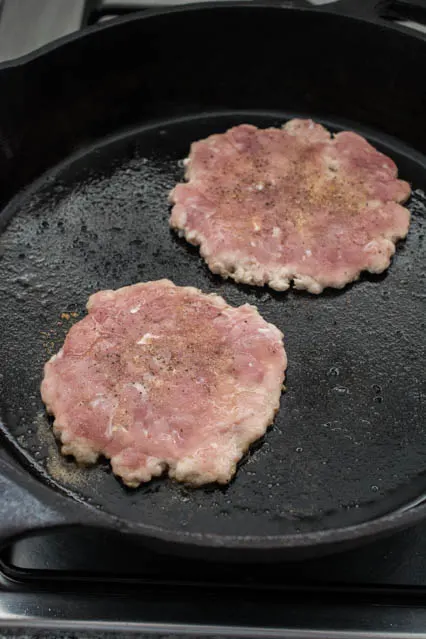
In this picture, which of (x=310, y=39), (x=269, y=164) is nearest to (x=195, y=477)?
(x=269, y=164)

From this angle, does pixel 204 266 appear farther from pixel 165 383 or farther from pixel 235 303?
pixel 165 383

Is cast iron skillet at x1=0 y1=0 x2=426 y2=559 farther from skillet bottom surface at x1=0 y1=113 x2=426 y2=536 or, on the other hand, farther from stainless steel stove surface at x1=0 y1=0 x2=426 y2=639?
stainless steel stove surface at x1=0 y1=0 x2=426 y2=639

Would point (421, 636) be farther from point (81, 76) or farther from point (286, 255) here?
point (81, 76)

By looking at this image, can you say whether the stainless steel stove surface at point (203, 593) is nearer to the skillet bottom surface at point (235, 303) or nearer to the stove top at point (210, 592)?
the stove top at point (210, 592)

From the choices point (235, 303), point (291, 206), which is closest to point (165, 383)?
point (235, 303)

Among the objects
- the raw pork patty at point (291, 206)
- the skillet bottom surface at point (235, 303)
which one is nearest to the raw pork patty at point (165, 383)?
the skillet bottom surface at point (235, 303)

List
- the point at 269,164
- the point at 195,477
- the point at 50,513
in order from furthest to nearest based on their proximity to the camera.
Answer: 1. the point at 269,164
2. the point at 195,477
3. the point at 50,513

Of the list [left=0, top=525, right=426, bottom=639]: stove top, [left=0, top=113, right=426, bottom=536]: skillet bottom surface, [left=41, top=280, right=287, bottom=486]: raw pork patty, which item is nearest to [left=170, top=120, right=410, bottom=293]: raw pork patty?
[left=0, top=113, right=426, bottom=536]: skillet bottom surface
